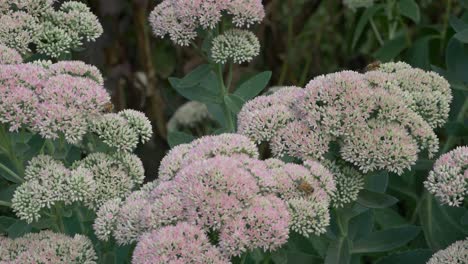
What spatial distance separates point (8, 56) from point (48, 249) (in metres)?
0.78

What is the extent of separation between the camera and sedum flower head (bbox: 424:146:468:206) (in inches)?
103

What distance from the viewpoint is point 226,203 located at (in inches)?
94.0

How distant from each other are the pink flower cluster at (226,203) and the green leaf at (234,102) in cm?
70

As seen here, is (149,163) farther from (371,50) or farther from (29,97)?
(371,50)

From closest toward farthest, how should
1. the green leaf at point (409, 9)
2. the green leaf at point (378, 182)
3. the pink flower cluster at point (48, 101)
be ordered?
the pink flower cluster at point (48, 101) < the green leaf at point (378, 182) < the green leaf at point (409, 9)

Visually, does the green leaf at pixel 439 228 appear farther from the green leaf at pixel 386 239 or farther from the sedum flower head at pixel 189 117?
the sedum flower head at pixel 189 117

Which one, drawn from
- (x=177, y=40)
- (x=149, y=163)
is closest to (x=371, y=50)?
(x=149, y=163)

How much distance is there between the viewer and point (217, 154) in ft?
8.56

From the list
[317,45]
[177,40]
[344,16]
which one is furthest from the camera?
[344,16]

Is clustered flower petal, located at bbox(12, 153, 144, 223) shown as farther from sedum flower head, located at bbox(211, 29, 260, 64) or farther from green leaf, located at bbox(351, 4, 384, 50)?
green leaf, located at bbox(351, 4, 384, 50)

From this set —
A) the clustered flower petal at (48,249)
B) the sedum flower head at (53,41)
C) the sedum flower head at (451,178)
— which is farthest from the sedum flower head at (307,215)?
the sedum flower head at (53,41)

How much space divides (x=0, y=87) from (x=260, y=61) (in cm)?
358

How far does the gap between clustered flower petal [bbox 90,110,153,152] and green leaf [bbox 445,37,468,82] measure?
1.40 meters

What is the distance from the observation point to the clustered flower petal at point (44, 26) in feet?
10.8
